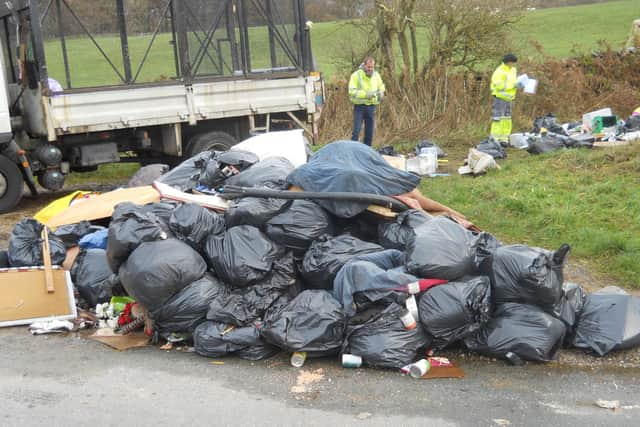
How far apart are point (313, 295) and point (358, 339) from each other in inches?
16.3

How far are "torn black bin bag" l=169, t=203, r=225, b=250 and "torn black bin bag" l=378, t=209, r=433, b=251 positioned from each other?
1151 millimetres

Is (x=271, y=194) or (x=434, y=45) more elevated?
(x=434, y=45)

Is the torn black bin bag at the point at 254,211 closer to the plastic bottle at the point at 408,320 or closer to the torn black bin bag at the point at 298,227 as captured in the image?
the torn black bin bag at the point at 298,227

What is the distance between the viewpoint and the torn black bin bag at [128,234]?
14.8 ft

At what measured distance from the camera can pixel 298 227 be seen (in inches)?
187

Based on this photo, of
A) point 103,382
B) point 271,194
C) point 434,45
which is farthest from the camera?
point 434,45

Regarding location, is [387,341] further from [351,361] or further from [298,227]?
[298,227]

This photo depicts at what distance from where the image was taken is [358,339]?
4105 mm

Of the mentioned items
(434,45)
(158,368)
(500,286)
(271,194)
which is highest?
(434,45)

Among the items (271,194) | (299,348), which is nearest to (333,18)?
(271,194)

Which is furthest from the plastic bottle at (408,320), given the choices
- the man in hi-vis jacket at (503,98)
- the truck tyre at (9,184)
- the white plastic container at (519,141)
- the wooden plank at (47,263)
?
the man in hi-vis jacket at (503,98)

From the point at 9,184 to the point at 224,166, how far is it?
3732 mm

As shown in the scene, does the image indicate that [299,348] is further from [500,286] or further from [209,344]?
[500,286]

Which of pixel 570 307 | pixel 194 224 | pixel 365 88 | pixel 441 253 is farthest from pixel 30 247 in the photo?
pixel 365 88
